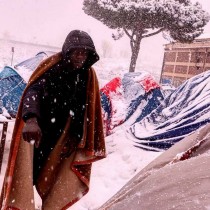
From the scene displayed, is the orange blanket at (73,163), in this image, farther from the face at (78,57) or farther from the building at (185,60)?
the building at (185,60)

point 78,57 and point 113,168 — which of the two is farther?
point 113,168

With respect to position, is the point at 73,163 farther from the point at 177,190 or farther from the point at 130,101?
the point at 130,101

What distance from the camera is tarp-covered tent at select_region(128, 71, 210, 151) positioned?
4.33 m

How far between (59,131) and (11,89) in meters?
2.88

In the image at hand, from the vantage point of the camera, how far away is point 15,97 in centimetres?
530

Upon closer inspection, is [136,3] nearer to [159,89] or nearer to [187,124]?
[159,89]

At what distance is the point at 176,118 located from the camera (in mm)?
4684

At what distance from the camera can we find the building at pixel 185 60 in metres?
30.8

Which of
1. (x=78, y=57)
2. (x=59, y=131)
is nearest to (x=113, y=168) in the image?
(x=59, y=131)

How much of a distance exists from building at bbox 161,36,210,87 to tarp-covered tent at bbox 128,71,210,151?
24.2m

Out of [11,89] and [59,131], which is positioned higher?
[59,131]

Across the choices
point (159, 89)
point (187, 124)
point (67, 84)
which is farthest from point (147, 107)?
point (67, 84)

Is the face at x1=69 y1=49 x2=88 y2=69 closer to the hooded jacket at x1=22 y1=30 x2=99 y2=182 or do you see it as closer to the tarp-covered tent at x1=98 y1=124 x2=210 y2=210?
the hooded jacket at x1=22 y1=30 x2=99 y2=182

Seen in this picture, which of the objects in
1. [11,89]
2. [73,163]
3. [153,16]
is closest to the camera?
[73,163]
